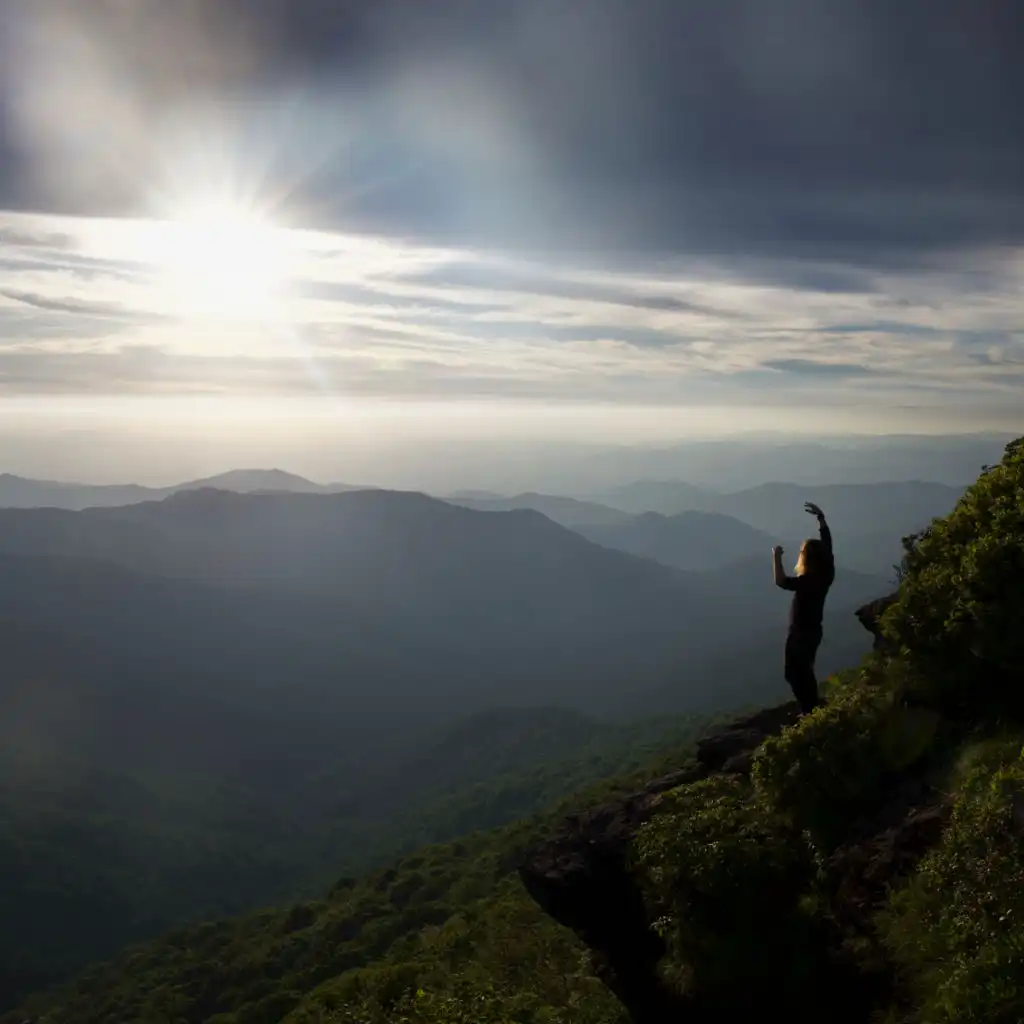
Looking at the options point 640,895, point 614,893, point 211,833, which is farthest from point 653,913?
point 211,833

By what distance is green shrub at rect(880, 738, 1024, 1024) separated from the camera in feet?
22.0

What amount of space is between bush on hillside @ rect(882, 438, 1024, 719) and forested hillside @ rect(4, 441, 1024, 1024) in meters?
0.03

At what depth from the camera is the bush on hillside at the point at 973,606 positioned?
971cm

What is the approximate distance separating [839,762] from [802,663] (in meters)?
2.57

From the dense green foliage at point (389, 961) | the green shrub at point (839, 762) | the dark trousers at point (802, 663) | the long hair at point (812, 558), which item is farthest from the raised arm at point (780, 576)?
the dense green foliage at point (389, 961)

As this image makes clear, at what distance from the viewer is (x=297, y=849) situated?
162 m

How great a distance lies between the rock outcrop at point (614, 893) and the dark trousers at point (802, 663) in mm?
1273

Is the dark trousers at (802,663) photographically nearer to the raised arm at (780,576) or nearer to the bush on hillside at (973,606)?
the raised arm at (780,576)

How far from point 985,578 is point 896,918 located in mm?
4258

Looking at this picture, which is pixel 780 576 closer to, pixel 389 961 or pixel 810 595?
pixel 810 595

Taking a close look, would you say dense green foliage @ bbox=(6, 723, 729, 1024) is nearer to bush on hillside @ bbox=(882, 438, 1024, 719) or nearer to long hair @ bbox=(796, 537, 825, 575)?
bush on hillside @ bbox=(882, 438, 1024, 719)

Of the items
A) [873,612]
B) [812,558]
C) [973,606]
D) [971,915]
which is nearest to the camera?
[971,915]

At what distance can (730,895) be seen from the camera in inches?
362

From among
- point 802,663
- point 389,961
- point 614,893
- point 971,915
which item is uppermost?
point 802,663
